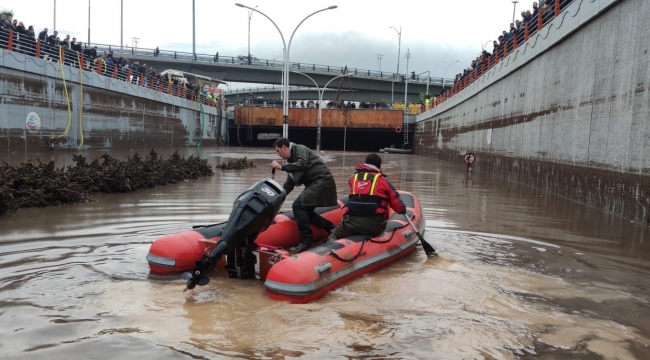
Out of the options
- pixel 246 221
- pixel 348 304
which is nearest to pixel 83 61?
pixel 246 221

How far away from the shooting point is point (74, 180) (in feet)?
35.2

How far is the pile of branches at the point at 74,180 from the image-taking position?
8.94 m

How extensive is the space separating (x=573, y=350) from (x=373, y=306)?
5.67 ft

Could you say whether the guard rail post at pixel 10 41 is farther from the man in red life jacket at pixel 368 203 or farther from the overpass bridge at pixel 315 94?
the overpass bridge at pixel 315 94

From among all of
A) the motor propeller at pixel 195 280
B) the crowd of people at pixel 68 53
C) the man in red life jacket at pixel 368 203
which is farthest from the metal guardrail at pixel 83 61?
the motor propeller at pixel 195 280

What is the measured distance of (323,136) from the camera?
54031 millimetres

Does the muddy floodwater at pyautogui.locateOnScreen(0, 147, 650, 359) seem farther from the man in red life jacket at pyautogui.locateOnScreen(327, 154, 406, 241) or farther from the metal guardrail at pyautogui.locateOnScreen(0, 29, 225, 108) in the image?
the metal guardrail at pyautogui.locateOnScreen(0, 29, 225, 108)

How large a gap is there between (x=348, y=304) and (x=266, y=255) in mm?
1062

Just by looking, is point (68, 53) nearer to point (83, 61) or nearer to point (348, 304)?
point (83, 61)

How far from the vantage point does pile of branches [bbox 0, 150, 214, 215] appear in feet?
29.3

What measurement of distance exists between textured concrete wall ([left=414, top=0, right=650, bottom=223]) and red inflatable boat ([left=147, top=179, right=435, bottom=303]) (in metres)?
5.74

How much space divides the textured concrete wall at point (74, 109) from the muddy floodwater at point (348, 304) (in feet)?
41.6

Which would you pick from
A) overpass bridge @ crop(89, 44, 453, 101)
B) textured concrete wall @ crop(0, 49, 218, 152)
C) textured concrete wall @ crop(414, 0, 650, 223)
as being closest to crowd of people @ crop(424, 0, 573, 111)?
textured concrete wall @ crop(414, 0, 650, 223)

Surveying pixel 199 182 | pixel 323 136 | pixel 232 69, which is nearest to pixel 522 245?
pixel 199 182
